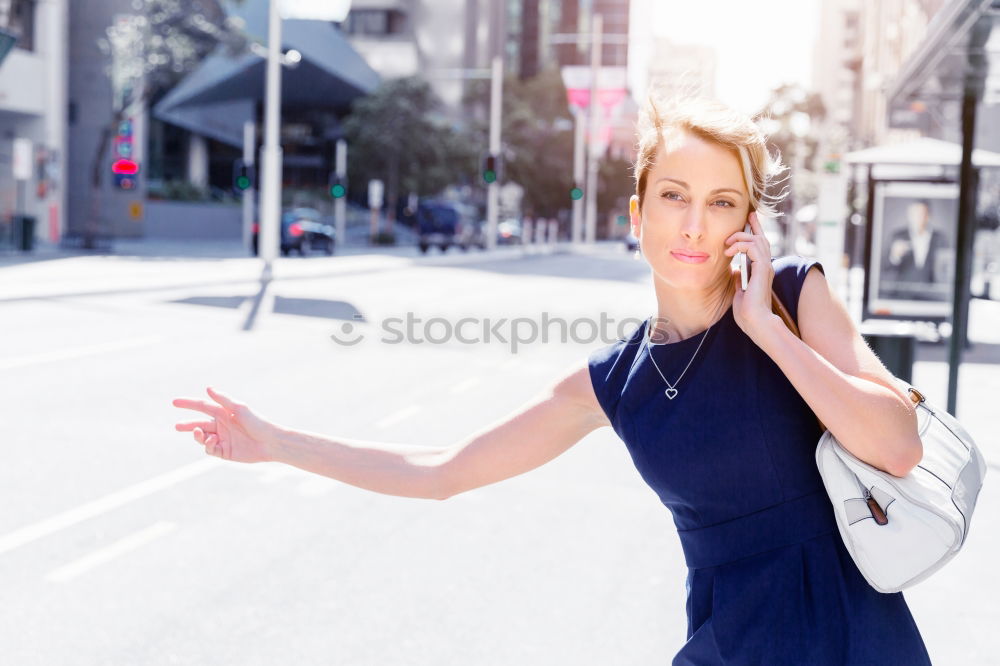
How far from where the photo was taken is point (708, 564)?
2160 mm

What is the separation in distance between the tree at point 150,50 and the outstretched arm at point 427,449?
Answer: 36958 millimetres

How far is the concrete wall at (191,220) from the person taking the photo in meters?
51.8

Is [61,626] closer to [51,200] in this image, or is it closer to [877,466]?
[877,466]

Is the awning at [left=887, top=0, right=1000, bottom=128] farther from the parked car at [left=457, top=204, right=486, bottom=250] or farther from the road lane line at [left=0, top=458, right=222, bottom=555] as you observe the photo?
the parked car at [left=457, top=204, right=486, bottom=250]

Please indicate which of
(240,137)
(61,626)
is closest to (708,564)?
(61,626)

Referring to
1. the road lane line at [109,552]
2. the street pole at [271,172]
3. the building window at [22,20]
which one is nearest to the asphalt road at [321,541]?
the road lane line at [109,552]

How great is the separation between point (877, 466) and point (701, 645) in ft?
1.50

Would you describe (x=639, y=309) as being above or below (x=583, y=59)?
below

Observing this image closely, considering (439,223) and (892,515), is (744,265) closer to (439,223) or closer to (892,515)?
(892,515)

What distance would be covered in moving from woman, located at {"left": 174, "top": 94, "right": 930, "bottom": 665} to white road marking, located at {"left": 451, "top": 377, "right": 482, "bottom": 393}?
8780 mm

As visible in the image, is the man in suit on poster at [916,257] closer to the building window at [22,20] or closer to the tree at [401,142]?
the building window at [22,20]

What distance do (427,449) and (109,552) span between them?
3405 mm

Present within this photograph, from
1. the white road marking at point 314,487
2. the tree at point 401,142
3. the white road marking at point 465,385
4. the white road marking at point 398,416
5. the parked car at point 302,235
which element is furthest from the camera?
the tree at point 401,142

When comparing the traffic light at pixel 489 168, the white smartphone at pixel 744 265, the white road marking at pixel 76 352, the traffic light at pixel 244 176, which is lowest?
the white road marking at pixel 76 352
